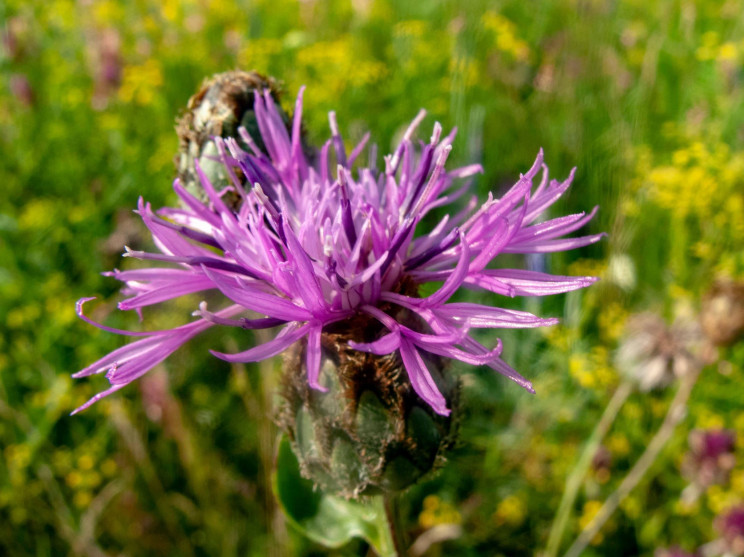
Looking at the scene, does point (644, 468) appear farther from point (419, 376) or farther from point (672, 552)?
point (419, 376)

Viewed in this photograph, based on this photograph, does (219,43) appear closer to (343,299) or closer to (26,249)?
(26,249)

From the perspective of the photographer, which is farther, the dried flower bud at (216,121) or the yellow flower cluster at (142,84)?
the yellow flower cluster at (142,84)

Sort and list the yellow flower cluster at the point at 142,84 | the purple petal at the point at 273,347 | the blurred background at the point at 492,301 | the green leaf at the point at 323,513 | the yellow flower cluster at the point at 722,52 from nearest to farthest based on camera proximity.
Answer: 1. the purple petal at the point at 273,347
2. the green leaf at the point at 323,513
3. the blurred background at the point at 492,301
4. the yellow flower cluster at the point at 722,52
5. the yellow flower cluster at the point at 142,84

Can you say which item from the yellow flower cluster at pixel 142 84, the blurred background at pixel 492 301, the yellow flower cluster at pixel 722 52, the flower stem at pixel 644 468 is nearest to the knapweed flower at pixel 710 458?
the blurred background at pixel 492 301

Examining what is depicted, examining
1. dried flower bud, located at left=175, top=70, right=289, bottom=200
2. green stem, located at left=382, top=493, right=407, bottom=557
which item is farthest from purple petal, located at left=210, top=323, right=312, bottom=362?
dried flower bud, located at left=175, top=70, right=289, bottom=200

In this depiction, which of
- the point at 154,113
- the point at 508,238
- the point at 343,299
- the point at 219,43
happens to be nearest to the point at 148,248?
the point at 154,113

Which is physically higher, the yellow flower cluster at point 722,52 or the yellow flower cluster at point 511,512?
the yellow flower cluster at point 722,52

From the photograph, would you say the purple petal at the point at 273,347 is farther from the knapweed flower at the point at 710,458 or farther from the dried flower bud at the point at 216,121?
the knapweed flower at the point at 710,458

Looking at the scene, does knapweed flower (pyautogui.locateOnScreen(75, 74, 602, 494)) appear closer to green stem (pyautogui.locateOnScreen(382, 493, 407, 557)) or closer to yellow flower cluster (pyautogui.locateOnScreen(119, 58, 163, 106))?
green stem (pyautogui.locateOnScreen(382, 493, 407, 557))
